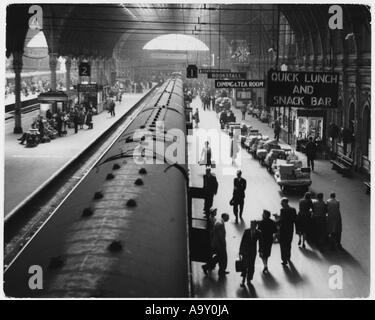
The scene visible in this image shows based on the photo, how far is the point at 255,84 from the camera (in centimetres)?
1930

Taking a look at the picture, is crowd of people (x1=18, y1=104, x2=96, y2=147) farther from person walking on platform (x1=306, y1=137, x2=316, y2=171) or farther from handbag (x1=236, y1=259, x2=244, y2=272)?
handbag (x1=236, y1=259, x2=244, y2=272)

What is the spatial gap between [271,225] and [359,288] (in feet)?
6.00

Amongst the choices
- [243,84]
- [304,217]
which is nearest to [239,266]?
[304,217]

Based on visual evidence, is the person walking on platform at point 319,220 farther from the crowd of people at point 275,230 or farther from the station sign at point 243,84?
the station sign at point 243,84

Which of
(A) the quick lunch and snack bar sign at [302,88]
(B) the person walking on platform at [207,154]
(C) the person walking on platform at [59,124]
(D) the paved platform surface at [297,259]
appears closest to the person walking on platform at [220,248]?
(D) the paved platform surface at [297,259]

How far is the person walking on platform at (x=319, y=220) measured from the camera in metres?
11.6

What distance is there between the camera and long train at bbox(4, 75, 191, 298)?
4.51 meters

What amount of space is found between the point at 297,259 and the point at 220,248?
81.5 inches

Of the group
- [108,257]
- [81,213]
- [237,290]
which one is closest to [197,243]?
[237,290]

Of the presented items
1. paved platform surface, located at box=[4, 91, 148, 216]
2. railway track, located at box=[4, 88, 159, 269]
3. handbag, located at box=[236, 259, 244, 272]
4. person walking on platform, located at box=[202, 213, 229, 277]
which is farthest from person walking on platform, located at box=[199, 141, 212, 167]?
handbag, located at box=[236, 259, 244, 272]

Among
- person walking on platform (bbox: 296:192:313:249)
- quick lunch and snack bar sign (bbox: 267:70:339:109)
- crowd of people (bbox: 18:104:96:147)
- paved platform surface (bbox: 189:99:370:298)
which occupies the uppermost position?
quick lunch and snack bar sign (bbox: 267:70:339:109)

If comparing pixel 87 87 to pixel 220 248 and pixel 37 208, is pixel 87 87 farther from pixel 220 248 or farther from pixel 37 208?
pixel 220 248

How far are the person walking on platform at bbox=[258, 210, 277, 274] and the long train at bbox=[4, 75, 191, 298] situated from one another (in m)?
2.78
